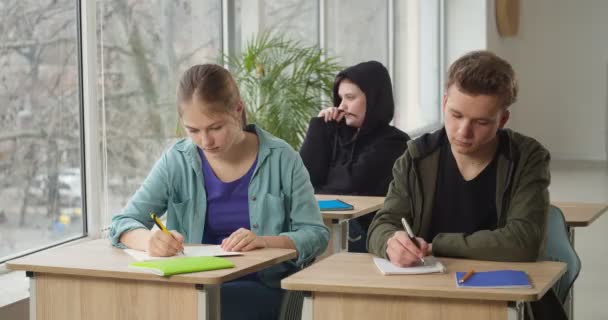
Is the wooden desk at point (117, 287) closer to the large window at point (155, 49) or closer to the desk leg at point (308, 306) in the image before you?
the desk leg at point (308, 306)

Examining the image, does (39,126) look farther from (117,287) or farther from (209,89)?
(117,287)

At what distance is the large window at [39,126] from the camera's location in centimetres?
380

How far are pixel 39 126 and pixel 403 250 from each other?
2.04m

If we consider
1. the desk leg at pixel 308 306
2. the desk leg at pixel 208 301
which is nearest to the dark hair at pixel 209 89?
the desk leg at pixel 208 301

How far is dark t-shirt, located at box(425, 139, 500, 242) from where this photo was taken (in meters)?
2.81

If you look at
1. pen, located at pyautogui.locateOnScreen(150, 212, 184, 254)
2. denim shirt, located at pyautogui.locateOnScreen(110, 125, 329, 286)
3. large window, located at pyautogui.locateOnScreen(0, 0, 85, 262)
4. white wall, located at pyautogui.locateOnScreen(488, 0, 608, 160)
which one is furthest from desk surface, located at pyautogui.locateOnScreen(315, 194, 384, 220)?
white wall, located at pyautogui.locateOnScreen(488, 0, 608, 160)

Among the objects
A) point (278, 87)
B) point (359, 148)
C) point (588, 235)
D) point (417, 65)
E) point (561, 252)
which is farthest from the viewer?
point (417, 65)

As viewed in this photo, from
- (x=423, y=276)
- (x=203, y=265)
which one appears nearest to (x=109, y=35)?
(x=203, y=265)

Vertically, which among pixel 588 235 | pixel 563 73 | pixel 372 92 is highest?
pixel 563 73

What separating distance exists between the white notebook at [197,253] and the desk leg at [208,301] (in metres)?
0.20

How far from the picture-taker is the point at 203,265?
2.54 metres

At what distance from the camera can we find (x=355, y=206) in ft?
13.5

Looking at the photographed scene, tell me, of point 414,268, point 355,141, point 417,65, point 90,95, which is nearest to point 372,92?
point 355,141

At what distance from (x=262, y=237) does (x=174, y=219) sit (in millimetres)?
419
